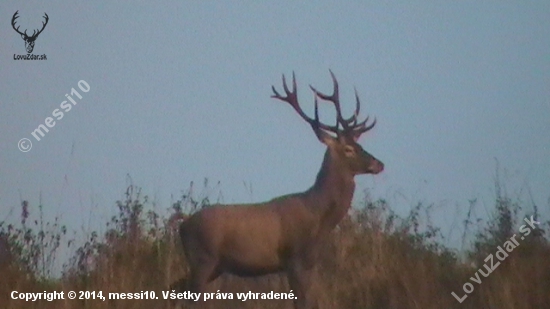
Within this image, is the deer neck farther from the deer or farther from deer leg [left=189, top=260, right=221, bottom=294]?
deer leg [left=189, top=260, right=221, bottom=294]

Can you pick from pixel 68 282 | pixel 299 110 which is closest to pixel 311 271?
pixel 299 110

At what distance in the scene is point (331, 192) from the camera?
9164 mm

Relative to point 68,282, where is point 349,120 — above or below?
above

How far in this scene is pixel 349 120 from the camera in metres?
9.73

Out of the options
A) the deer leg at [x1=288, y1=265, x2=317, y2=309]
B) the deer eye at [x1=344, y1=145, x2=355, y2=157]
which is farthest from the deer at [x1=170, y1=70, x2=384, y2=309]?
the deer eye at [x1=344, y1=145, x2=355, y2=157]

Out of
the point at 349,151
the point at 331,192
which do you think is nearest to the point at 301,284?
the point at 331,192

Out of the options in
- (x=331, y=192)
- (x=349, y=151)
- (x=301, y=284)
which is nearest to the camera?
(x=301, y=284)

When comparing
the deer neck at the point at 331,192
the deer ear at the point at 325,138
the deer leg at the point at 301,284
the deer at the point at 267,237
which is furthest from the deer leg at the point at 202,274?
the deer ear at the point at 325,138

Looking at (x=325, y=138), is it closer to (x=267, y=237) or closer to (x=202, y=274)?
(x=267, y=237)

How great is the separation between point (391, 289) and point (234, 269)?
4.73ft

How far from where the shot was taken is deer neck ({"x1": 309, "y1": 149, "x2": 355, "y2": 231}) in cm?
905

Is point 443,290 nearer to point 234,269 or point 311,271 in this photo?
point 311,271

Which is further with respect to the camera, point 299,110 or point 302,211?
point 299,110

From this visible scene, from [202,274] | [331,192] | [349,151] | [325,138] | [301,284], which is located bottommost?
[301,284]
